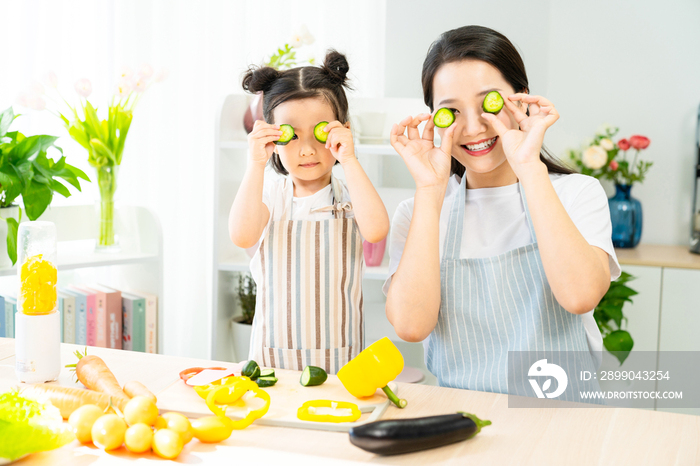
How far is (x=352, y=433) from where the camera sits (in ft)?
2.72

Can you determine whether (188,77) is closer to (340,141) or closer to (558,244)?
(340,141)

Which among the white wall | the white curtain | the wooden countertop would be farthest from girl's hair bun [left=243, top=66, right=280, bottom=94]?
the wooden countertop

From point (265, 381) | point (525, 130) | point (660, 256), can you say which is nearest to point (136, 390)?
point (265, 381)

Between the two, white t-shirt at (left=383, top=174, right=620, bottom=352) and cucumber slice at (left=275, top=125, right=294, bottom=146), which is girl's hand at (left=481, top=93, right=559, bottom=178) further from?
cucumber slice at (left=275, top=125, right=294, bottom=146)

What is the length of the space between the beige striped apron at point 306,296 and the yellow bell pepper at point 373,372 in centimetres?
Answer: 41

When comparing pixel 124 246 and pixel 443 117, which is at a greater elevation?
pixel 443 117

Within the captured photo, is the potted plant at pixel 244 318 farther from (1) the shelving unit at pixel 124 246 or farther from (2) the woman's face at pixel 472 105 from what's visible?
(2) the woman's face at pixel 472 105

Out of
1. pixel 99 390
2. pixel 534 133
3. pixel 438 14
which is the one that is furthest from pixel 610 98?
pixel 99 390

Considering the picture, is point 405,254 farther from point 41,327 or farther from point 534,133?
point 41,327

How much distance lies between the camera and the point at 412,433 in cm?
83

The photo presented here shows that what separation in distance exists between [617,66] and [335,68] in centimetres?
189

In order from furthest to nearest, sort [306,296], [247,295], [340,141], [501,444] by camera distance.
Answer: [247,295]
[306,296]
[340,141]
[501,444]

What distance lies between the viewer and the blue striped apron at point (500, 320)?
48.9 inches
